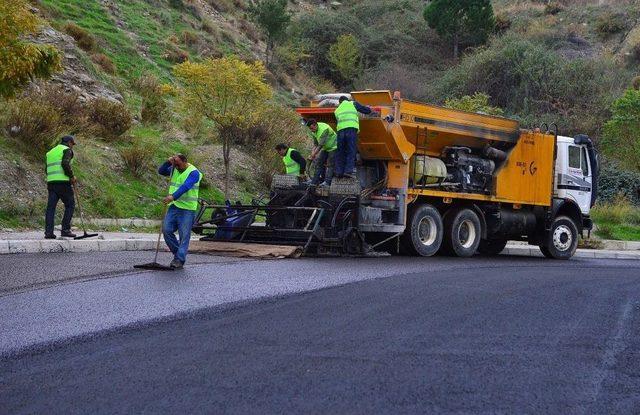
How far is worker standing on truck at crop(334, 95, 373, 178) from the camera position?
13.4m

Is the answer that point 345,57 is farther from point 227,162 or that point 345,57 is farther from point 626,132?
point 227,162

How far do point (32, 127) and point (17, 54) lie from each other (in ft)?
17.1

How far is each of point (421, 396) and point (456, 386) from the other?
345mm

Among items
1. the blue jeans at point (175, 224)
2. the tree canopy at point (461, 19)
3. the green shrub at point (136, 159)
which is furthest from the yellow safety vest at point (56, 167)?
the tree canopy at point (461, 19)

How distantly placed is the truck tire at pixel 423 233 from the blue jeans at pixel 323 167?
1.53 m

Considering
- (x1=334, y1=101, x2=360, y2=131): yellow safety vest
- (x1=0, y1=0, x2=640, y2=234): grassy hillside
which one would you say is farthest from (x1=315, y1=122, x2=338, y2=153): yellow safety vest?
(x1=0, y1=0, x2=640, y2=234): grassy hillside

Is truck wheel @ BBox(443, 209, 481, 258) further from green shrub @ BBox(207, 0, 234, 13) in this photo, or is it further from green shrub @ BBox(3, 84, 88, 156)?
green shrub @ BBox(207, 0, 234, 13)

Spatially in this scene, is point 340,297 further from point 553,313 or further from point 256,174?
point 256,174

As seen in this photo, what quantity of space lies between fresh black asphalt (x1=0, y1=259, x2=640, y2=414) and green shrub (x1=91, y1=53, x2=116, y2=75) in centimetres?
1883

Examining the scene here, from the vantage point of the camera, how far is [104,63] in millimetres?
26078

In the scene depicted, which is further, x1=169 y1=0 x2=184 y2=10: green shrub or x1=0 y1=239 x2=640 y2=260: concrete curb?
x1=169 y1=0 x2=184 y2=10: green shrub

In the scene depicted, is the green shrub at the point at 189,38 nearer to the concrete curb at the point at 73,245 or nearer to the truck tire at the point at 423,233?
the concrete curb at the point at 73,245

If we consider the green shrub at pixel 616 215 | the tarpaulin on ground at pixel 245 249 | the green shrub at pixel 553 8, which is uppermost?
the green shrub at pixel 553 8

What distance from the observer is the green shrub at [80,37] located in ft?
87.0
